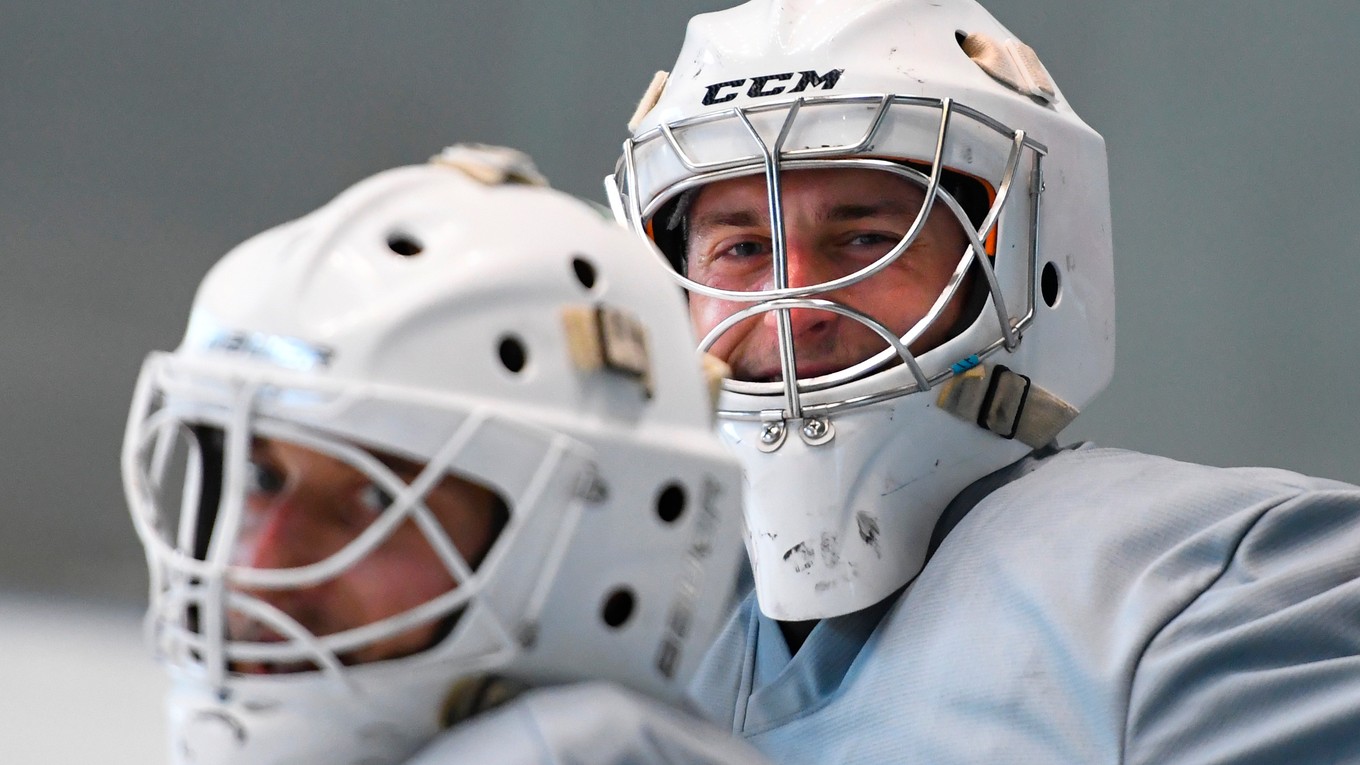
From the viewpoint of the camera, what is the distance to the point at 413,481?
79 centimetres

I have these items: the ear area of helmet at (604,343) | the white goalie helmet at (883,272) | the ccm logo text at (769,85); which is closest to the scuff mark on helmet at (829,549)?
the white goalie helmet at (883,272)

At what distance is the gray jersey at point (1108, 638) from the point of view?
1104 mm

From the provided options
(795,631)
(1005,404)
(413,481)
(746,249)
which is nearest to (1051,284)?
(1005,404)

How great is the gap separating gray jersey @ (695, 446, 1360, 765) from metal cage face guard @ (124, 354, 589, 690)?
49 cm

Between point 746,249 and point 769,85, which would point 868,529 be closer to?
point 746,249

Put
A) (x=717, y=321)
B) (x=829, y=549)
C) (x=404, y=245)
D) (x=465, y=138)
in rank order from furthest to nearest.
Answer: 1. (x=465, y=138)
2. (x=717, y=321)
3. (x=829, y=549)
4. (x=404, y=245)

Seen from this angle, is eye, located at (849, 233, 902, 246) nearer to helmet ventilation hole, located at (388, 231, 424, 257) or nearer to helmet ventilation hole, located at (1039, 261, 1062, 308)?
helmet ventilation hole, located at (1039, 261, 1062, 308)

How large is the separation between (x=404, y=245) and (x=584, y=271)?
102 mm

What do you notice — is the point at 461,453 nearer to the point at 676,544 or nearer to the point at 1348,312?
the point at 676,544

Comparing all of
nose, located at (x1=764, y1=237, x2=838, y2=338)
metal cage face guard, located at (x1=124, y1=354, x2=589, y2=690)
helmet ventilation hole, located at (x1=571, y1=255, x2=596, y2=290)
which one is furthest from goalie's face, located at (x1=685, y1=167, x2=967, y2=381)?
metal cage face guard, located at (x1=124, y1=354, x2=589, y2=690)

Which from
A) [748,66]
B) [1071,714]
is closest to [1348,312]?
[748,66]

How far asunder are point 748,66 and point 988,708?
0.65 meters

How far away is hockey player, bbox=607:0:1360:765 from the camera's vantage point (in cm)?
113

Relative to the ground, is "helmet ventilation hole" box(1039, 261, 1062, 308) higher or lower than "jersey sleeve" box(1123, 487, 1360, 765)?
higher
